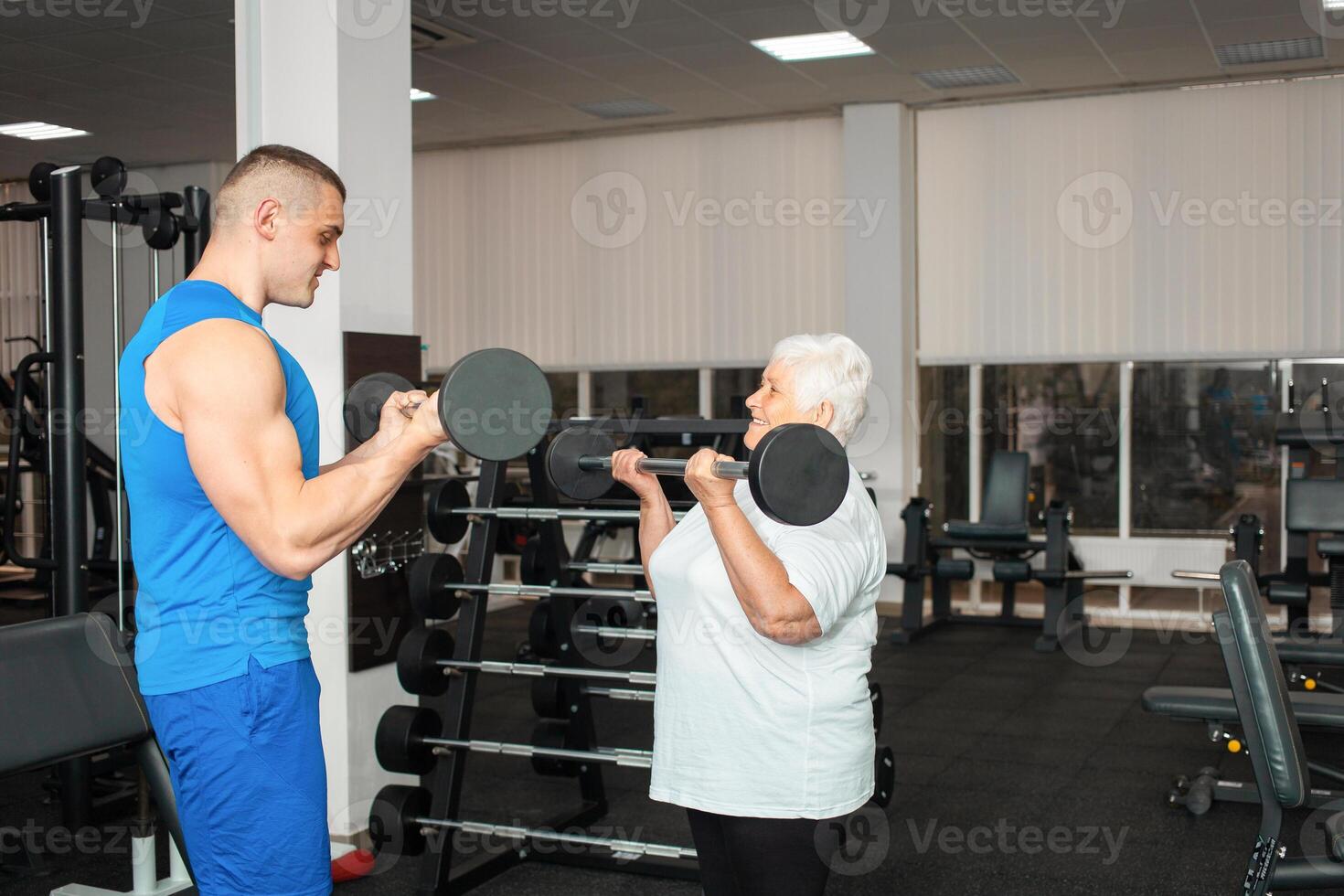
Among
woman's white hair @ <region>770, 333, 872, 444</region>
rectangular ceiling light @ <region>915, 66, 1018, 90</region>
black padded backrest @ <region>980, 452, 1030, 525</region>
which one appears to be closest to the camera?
woman's white hair @ <region>770, 333, 872, 444</region>

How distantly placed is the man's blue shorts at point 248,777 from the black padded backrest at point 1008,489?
5740 mm

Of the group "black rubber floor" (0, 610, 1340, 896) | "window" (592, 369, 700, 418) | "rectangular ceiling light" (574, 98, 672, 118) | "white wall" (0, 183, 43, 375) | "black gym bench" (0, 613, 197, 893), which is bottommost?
"black rubber floor" (0, 610, 1340, 896)

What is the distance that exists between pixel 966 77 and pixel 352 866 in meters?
5.38

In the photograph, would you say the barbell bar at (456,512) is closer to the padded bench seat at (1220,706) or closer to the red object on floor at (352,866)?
the red object on floor at (352,866)

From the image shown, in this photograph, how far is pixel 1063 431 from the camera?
293 inches

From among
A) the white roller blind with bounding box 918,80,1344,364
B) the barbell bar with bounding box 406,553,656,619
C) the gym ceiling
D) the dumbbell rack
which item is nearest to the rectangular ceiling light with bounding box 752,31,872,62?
the gym ceiling

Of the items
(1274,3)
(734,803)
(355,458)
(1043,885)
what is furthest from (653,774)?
(1274,3)

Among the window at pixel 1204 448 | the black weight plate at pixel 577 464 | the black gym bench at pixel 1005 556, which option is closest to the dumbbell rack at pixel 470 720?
the black weight plate at pixel 577 464

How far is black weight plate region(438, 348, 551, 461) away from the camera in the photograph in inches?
56.7

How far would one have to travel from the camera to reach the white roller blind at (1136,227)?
6.69 m

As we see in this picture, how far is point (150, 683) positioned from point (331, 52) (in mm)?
2243

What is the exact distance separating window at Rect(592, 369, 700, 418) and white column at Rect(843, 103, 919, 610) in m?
1.26

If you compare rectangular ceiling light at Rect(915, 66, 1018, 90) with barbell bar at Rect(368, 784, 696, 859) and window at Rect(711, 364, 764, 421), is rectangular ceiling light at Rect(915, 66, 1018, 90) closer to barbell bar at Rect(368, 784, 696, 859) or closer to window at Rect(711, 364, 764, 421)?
window at Rect(711, 364, 764, 421)

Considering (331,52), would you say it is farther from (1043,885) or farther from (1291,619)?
(1291,619)
